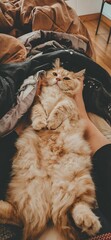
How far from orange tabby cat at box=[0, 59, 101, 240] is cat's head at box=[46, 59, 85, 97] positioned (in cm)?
10

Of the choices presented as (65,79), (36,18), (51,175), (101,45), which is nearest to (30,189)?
(51,175)

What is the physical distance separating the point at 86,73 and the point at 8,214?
3.24 feet

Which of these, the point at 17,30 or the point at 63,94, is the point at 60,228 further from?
the point at 17,30

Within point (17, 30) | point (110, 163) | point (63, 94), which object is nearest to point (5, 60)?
point (63, 94)

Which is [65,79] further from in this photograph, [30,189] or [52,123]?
[30,189]

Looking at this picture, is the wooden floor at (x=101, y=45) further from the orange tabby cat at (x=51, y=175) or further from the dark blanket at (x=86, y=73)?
the orange tabby cat at (x=51, y=175)

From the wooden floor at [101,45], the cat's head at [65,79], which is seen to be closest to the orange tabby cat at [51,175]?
the cat's head at [65,79]

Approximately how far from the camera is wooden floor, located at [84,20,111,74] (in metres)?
2.90

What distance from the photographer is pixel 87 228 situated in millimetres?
811

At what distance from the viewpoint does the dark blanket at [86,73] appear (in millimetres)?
1308

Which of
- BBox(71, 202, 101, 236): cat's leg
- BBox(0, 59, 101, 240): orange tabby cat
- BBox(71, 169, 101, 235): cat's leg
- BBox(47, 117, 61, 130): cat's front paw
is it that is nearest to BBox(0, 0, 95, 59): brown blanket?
BBox(0, 59, 101, 240): orange tabby cat

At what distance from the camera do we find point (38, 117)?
3.70ft

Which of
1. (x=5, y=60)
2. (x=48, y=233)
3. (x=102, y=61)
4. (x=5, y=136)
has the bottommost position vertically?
(x=102, y=61)

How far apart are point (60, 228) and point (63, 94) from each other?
0.72 meters
